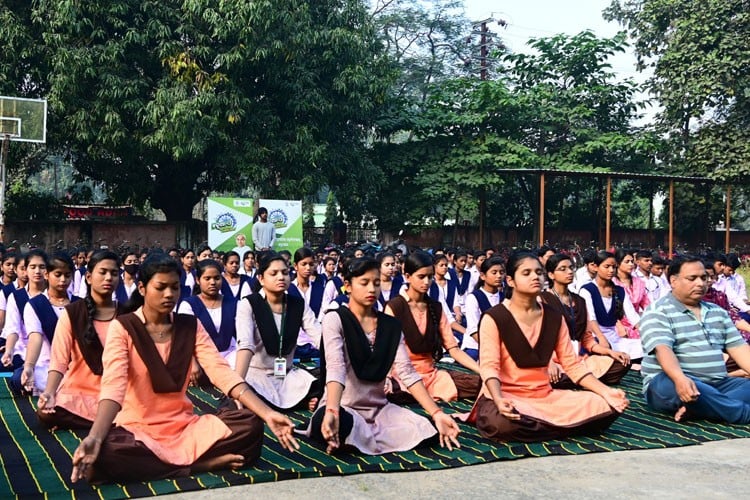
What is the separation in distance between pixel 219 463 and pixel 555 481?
1631 millimetres

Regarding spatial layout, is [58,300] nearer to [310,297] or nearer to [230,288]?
[230,288]

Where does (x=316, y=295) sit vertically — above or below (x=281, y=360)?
above

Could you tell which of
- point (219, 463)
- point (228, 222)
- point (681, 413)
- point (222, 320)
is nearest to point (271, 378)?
point (222, 320)

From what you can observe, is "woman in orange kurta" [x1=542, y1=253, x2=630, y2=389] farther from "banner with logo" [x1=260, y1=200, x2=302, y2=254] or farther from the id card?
"banner with logo" [x1=260, y1=200, x2=302, y2=254]

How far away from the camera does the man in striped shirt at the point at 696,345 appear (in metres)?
5.32

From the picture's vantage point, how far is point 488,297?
7.61 m

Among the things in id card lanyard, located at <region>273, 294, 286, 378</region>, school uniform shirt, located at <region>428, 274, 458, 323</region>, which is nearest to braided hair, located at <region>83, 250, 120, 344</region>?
id card lanyard, located at <region>273, 294, 286, 378</region>

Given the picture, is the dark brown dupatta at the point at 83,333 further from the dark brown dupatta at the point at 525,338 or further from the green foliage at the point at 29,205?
the green foliage at the point at 29,205

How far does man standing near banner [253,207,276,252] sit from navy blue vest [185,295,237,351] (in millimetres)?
7001

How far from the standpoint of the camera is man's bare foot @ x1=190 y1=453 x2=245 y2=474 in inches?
158

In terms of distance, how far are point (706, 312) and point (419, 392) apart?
2241 mm

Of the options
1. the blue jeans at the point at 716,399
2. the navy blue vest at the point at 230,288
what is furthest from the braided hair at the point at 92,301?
the blue jeans at the point at 716,399

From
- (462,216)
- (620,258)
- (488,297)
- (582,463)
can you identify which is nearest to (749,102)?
(462,216)

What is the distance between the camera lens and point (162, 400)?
4035 millimetres
